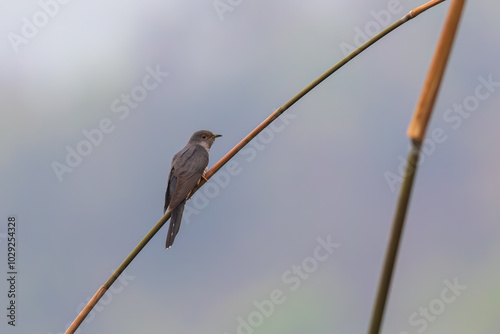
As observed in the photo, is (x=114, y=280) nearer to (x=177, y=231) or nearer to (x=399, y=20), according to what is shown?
(x=399, y=20)

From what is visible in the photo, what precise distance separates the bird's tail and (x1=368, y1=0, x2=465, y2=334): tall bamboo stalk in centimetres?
343

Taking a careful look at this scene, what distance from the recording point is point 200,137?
607cm

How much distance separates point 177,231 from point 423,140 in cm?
364

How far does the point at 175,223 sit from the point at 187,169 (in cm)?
82

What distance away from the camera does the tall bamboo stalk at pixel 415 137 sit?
2.56ft

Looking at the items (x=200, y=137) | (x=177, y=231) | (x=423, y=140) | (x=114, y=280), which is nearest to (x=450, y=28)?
(x=423, y=140)

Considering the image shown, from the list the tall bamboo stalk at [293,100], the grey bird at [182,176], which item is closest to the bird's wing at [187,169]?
the grey bird at [182,176]

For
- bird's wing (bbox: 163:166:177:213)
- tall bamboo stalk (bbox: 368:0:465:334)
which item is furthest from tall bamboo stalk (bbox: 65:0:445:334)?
bird's wing (bbox: 163:166:177:213)

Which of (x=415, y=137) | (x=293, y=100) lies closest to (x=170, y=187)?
(x=293, y=100)

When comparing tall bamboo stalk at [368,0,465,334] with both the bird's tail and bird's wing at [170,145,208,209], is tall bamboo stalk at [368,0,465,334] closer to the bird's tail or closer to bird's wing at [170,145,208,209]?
the bird's tail

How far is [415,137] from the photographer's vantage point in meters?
0.77

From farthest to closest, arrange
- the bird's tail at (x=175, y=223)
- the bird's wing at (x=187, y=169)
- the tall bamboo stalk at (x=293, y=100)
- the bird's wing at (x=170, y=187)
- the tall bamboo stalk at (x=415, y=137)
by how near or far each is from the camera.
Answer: the bird's wing at (x=170, y=187) < the bird's wing at (x=187, y=169) < the bird's tail at (x=175, y=223) < the tall bamboo stalk at (x=293, y=100) < the tall bamboo stalk at (x=415, y=137)

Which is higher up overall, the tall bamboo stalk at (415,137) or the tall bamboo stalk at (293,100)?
the tall bamboo stalk at (293,100)

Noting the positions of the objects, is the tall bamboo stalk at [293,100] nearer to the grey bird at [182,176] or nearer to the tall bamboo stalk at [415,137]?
the tall bamboo stalk at [415,137]
